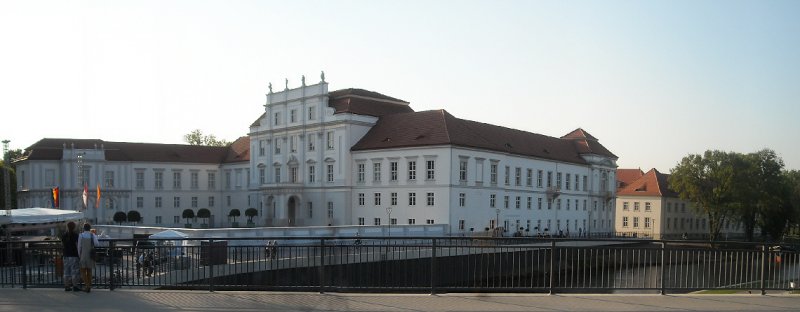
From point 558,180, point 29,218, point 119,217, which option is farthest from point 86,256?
point 558,180

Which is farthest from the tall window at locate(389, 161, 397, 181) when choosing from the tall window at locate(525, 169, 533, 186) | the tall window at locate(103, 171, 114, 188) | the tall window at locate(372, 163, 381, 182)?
the tall window at locate(103, 171, 114, 188)

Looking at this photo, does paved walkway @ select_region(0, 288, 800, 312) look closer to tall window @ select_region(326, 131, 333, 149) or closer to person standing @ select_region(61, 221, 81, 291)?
Answer: person standing @ select_region(61, 221, 81, 291)

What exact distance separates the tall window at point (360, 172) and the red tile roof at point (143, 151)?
Answer: 23.7 meters

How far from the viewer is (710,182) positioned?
7144 cm

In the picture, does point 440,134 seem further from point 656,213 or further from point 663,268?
point 656,213

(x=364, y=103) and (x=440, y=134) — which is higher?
(x=364, y=103)

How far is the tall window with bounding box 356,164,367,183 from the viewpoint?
197 ft

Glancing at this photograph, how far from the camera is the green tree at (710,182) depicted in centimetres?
6981

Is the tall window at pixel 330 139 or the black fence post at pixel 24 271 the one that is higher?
the tall window at pixel 330 139

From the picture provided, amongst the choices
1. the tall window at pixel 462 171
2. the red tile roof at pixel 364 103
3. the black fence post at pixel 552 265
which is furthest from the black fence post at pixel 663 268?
the red tile roof at pixel 364 103

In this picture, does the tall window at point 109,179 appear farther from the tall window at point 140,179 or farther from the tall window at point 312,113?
the tall window at point 312,113

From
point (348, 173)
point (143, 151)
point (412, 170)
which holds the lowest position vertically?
point (348, 173)

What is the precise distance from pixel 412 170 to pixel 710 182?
36891mm

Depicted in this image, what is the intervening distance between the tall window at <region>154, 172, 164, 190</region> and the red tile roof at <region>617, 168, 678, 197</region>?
61.1 metres
